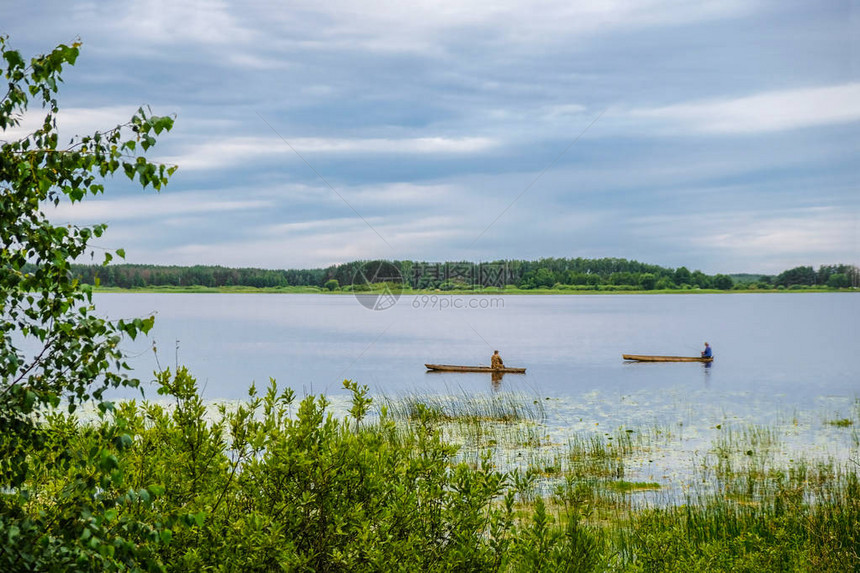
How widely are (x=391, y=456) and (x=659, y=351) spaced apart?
54216 millimetres

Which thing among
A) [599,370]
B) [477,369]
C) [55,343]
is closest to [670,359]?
[599,370]

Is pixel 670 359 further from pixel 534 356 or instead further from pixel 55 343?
pixel 55 343

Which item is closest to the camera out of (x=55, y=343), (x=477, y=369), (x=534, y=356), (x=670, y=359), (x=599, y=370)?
(x=55, y=343)

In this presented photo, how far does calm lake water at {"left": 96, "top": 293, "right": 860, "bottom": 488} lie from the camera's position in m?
21.1

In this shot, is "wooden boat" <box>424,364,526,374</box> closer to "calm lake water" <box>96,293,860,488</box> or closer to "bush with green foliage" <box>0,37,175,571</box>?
"calm lake water" <box>96,293,860,488</box>

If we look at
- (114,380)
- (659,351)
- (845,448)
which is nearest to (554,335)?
(659,351)

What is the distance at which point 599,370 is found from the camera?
42781 mm

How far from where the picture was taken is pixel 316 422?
4.27 metres

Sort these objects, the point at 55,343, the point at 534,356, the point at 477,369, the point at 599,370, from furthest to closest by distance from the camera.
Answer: the point at 534,356 < the point at 599,370 < the point at 477,369 < the point at 55,343

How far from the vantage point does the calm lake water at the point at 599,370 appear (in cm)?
2109

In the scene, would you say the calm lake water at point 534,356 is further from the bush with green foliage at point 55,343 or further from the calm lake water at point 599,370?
the bush with green foliage at point 55,343

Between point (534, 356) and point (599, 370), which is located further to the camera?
point (534, 356)

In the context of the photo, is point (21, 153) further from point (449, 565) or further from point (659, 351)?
point (659, 351)

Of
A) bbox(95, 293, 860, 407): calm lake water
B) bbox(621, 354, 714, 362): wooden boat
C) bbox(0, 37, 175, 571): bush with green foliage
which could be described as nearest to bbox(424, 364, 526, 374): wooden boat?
bbox(95, 293, 860, 407): calm lake water
